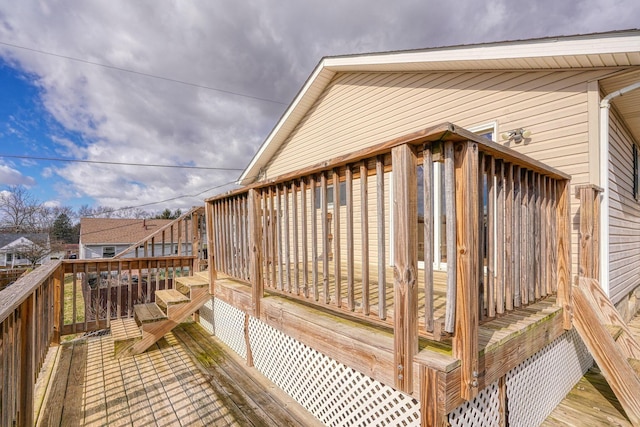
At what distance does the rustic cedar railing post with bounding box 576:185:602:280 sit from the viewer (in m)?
2.81

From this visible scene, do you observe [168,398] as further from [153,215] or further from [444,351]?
[153,215]

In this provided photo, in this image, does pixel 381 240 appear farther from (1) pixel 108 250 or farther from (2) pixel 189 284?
(1) pixel 108 250

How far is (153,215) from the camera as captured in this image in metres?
40.4

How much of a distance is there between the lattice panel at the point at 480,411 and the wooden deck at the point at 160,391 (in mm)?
1303


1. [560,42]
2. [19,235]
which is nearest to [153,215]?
[19,235]

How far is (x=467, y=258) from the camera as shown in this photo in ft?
4.56

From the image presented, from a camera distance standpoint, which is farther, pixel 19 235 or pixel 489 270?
pixel 19 235

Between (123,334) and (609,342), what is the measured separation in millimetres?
5097

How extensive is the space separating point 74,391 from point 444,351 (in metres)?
3.48

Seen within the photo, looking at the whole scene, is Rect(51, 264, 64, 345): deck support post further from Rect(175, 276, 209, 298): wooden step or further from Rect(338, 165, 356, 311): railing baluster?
Rect(338, 165, 356, 311): railing baluster

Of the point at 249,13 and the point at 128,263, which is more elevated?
the point at 249,13

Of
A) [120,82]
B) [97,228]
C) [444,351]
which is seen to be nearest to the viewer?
[444,351]

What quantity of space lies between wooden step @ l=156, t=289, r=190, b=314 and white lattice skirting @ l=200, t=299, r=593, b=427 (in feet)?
3.74

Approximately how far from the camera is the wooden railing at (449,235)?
142 cm
